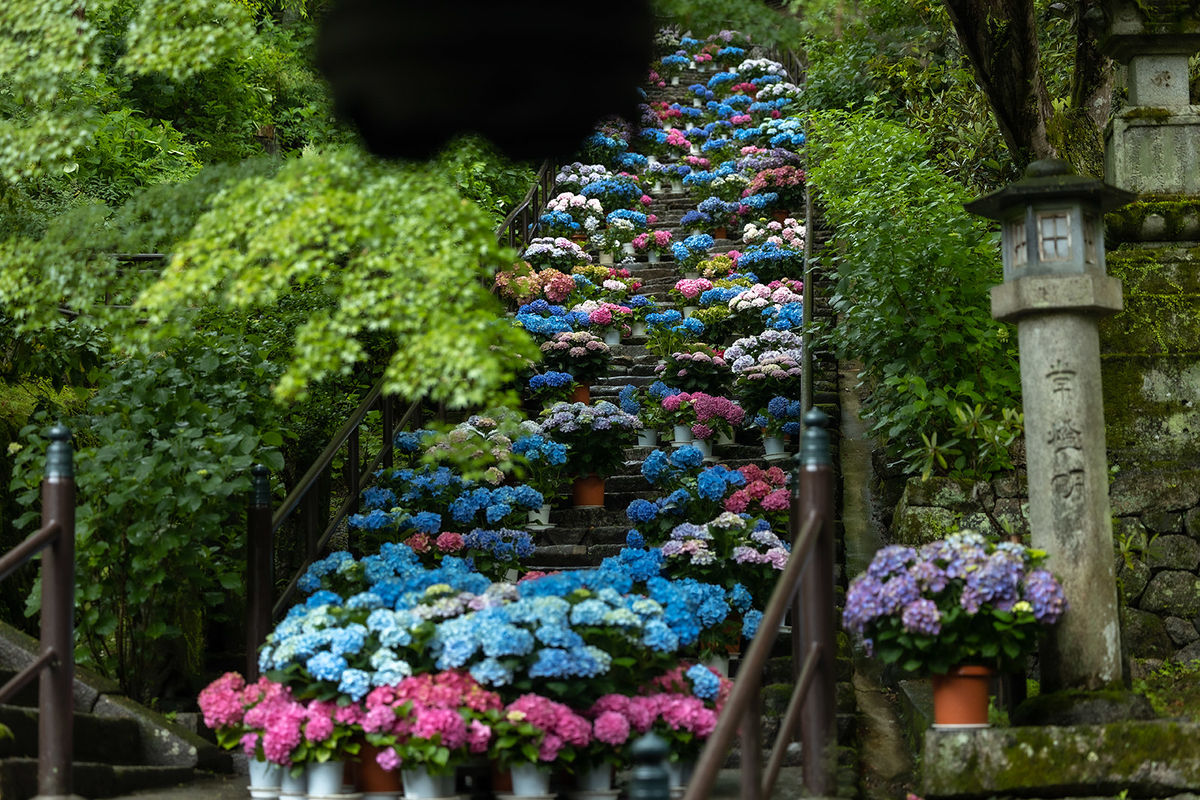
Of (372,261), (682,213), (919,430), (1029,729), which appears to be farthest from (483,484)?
(682,213)

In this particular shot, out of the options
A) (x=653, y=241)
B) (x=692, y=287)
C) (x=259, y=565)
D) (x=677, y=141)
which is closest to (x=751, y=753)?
(x=259, y=565)

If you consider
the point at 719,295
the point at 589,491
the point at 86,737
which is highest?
the point at 719,295

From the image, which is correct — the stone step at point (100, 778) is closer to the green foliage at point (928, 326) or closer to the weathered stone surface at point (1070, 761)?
the weathered stone surface at point (1070, 761)

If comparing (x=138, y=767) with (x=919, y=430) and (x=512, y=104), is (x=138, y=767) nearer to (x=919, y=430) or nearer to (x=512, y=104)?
(x=512, y=104)

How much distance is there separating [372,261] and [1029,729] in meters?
2.85

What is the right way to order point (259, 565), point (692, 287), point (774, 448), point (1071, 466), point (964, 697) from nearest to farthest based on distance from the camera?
point (964, 697)
point (1071, 466)
point (259, 565)
point (774, 448)
point (692, 287)

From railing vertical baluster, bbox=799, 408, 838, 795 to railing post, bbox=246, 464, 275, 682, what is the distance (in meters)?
2.54

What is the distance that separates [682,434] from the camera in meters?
8.70

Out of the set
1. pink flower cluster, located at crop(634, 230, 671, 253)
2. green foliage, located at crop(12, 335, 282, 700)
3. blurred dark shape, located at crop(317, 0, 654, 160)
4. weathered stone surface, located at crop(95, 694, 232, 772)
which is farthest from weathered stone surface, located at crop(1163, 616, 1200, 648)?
pink flower cluster, located at crop(634, 230, 671, 253)

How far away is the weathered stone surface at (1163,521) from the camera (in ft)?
19.2

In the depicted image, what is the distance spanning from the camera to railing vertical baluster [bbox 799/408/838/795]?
3.99m

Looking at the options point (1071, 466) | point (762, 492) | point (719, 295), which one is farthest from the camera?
point (719, 295)

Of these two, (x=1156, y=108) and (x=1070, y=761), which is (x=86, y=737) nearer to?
(x=1070, y=761)

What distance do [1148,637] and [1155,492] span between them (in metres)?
0.73
